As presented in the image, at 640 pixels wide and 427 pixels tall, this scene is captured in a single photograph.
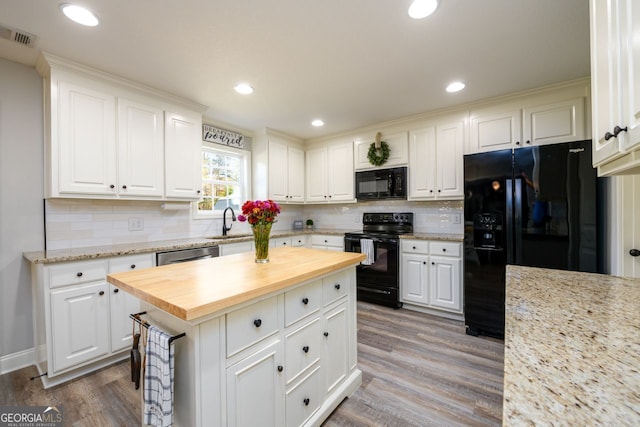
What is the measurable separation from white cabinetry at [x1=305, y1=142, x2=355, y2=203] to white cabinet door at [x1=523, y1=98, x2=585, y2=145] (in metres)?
2.16

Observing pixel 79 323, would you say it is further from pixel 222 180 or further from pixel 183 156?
pixel 222 180

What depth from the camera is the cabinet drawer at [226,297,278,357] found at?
1106 millimetres

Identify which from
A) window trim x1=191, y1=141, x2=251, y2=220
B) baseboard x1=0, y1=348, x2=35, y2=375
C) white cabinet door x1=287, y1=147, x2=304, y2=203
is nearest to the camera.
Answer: baseboard x1=0, y1=348, x2=35, y2=375

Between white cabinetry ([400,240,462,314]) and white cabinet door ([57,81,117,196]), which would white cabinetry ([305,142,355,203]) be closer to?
white cabinetry ([400,240,462,314])

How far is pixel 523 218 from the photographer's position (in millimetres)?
2449

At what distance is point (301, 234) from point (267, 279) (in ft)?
9.32

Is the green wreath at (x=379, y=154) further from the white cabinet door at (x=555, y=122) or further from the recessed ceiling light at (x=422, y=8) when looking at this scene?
the recessed ceiling light at (x=422, y=8)

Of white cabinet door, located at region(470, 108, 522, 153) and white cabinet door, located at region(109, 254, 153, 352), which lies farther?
white cabinet door, located at region(470, 108, 522, 153)

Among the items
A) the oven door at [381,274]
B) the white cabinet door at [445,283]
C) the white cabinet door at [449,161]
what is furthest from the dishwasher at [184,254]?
the white cabinet door at [449,161]

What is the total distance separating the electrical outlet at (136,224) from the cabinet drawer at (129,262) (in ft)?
2.19

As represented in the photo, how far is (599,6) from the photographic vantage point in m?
0.94

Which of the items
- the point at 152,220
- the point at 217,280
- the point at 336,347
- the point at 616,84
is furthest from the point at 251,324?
the point at 152,220

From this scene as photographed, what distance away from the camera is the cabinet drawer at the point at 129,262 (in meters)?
2.19

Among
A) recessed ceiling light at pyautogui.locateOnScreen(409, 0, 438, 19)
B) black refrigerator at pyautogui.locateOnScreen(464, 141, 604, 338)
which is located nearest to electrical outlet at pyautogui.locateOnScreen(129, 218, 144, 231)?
recessed ceiling light at pyautogui.locateOnScreen(409, 0, 438, 19)
